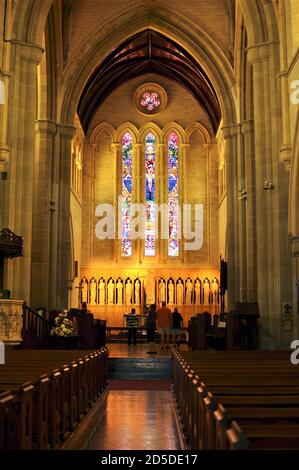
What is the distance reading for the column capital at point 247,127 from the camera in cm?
2178

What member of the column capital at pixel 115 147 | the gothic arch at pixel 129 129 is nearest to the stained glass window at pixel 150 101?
the gothic arch at pixel 129 129

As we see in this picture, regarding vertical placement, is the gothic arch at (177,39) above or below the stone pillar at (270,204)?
above

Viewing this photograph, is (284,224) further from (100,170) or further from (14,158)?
(100,170)

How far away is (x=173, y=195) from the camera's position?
32281 mm

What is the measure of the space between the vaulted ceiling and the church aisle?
1989cm

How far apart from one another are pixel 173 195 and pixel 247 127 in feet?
35.3

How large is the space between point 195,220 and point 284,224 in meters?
17.2

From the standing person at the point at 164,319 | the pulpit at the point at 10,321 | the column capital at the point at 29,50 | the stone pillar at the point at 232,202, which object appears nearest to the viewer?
the pulpit at the point at 10,321

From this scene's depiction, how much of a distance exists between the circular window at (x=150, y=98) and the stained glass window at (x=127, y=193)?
65.2 inches

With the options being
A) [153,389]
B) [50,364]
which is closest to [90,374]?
[50,364]

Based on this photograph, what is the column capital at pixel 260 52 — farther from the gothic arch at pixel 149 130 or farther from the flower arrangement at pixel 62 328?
the gothic arch at pixel 149 130

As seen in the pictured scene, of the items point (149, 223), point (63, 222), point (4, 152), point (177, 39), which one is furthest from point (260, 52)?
point (149, 223)

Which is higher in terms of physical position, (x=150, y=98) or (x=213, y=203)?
(x=150, y=98)

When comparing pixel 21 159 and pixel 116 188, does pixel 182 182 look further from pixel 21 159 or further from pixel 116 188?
pixel 21 159
